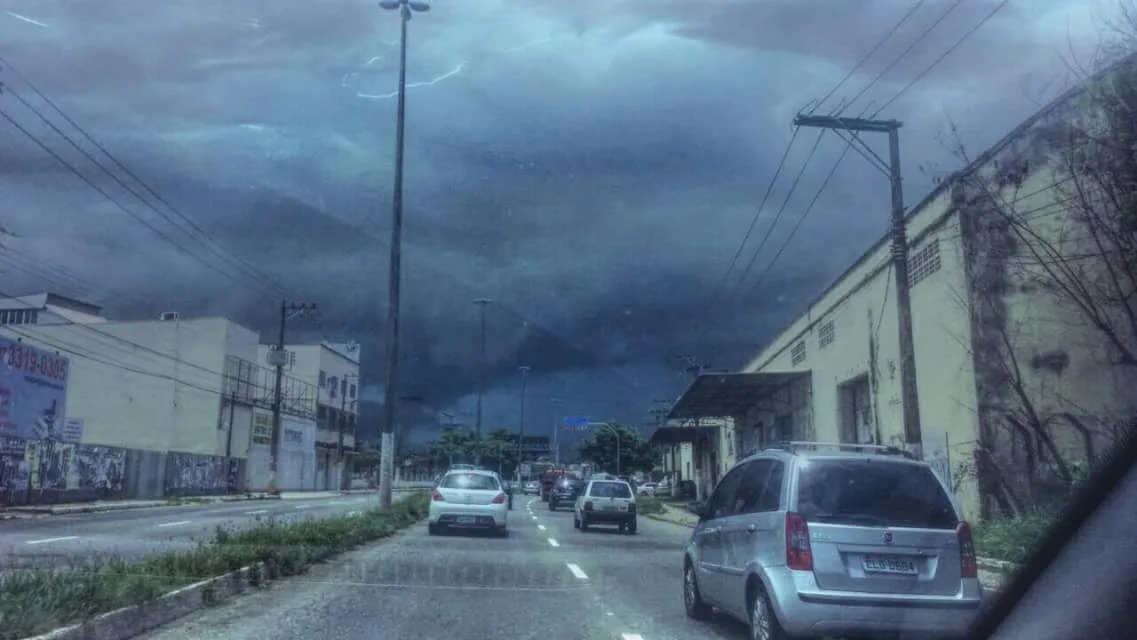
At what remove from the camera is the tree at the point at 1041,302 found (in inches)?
630

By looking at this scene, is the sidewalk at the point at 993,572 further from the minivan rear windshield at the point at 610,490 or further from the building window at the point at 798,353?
the building window at the point at 798,353

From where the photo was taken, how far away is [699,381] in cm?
3036

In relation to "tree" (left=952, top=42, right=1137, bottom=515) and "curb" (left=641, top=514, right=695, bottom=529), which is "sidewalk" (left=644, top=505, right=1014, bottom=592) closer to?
"tree" (left=952, top=42, right=1137, bottom=515)

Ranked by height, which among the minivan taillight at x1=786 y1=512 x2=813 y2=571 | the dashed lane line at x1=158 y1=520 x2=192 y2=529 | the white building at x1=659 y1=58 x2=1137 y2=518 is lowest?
the dashed lane line at x1=158 y1=520 x2=192 y2=529

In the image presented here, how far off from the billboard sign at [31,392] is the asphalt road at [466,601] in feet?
76.9

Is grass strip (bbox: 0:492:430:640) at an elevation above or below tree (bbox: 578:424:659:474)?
below

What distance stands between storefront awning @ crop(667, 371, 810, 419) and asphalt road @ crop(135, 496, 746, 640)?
12685mm

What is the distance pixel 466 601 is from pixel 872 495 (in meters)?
5.23

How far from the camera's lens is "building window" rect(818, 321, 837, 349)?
95.3 feet

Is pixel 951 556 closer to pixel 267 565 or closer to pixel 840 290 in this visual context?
pixel 267 565


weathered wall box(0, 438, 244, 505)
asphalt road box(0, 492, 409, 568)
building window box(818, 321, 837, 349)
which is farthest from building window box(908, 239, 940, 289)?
weathered wall box(0, 438, 244, 505)

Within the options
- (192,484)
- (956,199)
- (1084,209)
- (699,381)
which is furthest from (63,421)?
(1084,209)

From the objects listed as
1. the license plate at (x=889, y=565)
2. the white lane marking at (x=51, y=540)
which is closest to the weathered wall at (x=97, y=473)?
the white lane marking at (x=51, y=540)

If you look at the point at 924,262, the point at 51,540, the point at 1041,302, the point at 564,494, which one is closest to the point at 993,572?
the point at 1041,302
